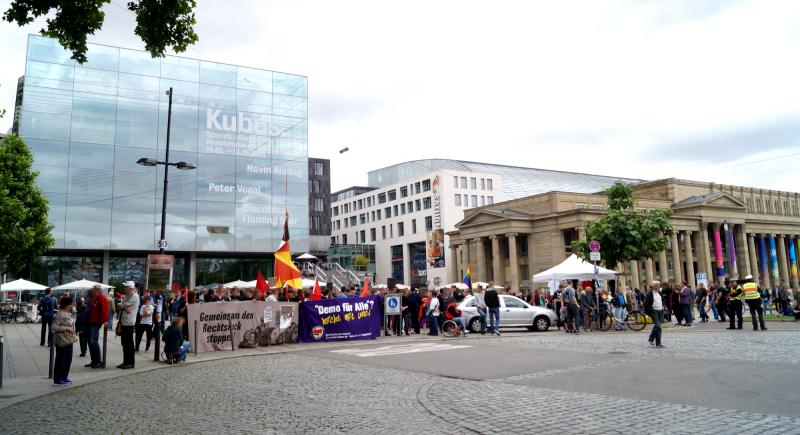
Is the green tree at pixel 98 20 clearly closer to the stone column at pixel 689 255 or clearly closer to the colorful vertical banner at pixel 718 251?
the stone column at pixel 689 255

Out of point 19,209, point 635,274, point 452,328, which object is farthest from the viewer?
point 635,274

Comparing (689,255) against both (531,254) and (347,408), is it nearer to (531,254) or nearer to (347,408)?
(531,254)

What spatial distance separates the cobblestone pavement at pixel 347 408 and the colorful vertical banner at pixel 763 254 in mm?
83897

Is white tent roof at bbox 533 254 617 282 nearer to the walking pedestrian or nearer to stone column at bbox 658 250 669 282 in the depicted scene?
the walking pedestrian

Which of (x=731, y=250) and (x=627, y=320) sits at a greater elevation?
(x=731, y=250)

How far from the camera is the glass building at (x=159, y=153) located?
41719mm

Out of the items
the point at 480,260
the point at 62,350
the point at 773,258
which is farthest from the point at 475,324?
the point at 773,258

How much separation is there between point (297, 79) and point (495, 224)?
3728cm

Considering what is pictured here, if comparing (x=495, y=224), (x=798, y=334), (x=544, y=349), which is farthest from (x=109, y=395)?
(x=495, y=224)

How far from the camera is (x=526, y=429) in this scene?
6461mm

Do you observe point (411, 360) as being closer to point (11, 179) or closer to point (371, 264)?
point (11, 179)

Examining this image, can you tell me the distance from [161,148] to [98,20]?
121ft

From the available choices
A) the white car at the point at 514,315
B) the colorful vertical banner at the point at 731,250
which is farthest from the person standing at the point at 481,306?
the colorful vertical banner at the point at 731,250

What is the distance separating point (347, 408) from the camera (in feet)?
26.1
